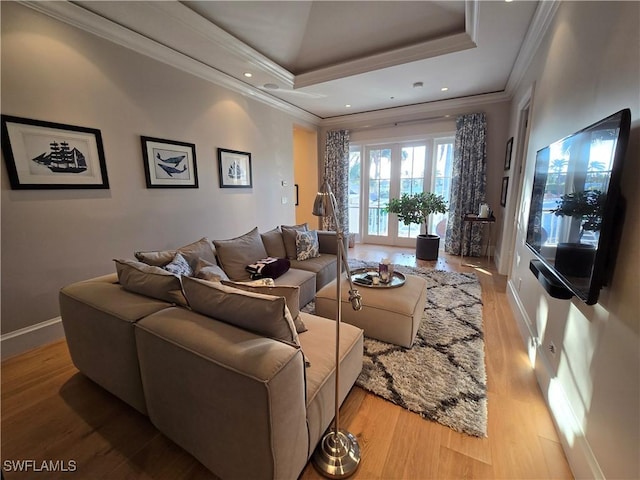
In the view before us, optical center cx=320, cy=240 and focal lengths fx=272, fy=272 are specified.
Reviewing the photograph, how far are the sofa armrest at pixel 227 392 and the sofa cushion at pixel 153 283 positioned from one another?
0.71 ft

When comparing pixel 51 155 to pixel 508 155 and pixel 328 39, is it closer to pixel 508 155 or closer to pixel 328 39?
pixel 328 39

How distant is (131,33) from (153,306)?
2.63 meters

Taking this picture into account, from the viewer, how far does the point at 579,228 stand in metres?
1.28

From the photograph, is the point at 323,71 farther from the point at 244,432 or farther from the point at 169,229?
the point at 244,432

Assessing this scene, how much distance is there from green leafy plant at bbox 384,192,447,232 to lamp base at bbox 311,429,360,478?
3847 millimetres

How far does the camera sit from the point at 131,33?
250 cm

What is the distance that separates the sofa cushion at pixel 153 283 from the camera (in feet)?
4.89

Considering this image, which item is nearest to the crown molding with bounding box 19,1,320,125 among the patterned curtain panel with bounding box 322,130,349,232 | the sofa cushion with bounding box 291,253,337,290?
the patterned curtain panel with bounding box 322,130,349,232

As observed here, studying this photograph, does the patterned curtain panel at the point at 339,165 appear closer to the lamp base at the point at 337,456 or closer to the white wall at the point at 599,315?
the white wall at the point at 599,315

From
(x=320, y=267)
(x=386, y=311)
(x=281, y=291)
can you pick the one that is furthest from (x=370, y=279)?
(x=281, y=291)

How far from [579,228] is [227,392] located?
66.5 inches

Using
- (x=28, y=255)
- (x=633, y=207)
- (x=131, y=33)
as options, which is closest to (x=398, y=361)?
(x=633, y=207)

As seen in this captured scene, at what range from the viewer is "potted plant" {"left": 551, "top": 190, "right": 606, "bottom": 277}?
1145 millimetres

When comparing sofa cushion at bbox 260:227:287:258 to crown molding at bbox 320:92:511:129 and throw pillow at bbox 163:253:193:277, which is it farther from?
crown molding at bbox 320:92:511:129
